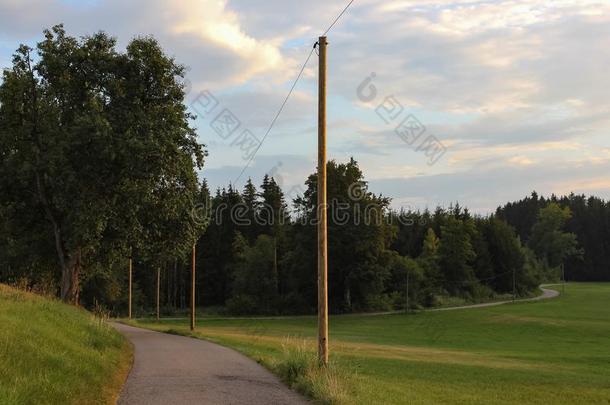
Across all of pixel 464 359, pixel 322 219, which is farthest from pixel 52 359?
pixel 464 359

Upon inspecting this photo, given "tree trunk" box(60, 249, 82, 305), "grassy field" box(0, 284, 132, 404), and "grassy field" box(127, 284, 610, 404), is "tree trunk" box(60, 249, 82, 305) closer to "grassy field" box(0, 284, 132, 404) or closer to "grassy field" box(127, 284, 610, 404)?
"grassy field" box(127, 284, 610, 404)

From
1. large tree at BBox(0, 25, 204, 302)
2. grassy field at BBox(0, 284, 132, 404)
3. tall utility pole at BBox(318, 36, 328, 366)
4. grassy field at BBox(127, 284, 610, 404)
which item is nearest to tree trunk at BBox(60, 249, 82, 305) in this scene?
large tree at BBox(0, 25, 204, 302)

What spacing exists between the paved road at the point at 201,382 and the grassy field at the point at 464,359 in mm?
613

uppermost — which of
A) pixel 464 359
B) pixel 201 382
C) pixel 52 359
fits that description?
pixel 52 359

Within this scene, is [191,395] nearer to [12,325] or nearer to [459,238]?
[12,325]

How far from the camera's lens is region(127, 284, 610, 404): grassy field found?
15.5m

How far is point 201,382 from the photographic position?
45.0 feet

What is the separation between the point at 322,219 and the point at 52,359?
6734 millimetres

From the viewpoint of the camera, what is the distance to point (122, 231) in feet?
113

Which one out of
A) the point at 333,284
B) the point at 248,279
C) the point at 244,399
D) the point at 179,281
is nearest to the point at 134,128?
the point at 244,399

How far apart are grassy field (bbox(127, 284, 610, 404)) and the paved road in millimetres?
613

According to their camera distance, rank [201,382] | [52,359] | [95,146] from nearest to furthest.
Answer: [52,359] → [201,382] → [95,146]

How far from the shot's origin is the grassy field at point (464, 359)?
1550 centimetres

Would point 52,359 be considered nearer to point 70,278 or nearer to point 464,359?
point 464,359
